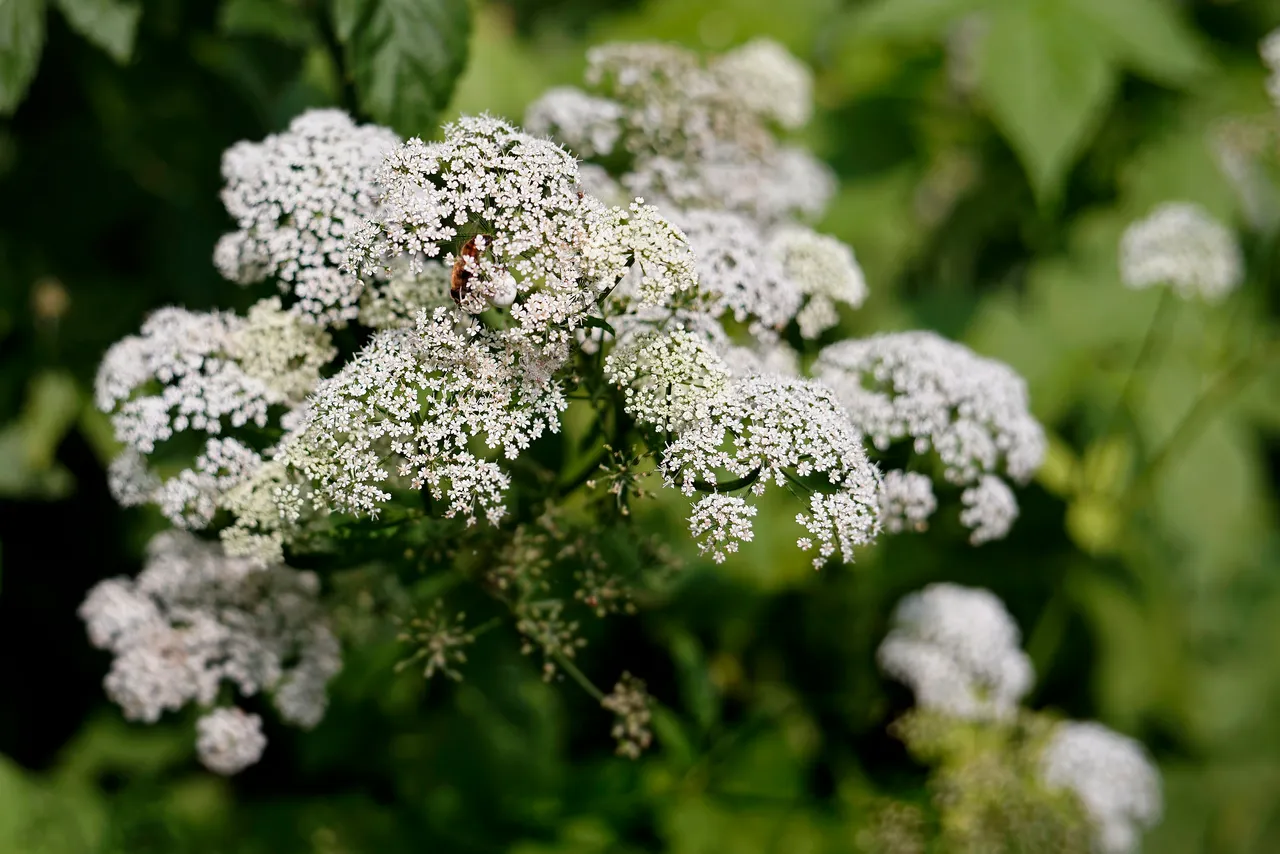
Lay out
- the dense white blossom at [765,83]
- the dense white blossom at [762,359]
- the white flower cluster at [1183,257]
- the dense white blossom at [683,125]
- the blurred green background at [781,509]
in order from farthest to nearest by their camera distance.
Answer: the white flower cluster at [1183,257] < the dense white blossom at [765,83] < the blurred green background at [781,509] < the dense white blossom at [683,125] < the dense white blossom at [762,359]

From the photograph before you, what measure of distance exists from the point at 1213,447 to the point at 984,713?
50.0 inches

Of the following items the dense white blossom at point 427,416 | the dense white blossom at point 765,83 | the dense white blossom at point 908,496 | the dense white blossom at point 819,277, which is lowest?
the dense white blossom at point 427,416

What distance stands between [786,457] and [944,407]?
1.66ft

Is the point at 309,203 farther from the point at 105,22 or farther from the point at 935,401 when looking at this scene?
the point at 935,401

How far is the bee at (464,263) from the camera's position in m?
1.46

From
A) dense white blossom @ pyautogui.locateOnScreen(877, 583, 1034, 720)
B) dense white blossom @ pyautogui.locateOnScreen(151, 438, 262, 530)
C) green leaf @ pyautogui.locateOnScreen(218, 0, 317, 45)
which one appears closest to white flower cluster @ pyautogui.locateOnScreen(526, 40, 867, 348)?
green leaf @ pyautogui.locateOnScreen(218, 0, 317, 45)

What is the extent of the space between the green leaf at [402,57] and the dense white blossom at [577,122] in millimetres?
285

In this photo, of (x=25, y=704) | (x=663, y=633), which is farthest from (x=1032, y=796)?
(x=25, y=704)

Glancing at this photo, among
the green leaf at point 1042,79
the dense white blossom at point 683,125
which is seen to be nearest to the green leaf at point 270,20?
the dense white blossom at point 683,125

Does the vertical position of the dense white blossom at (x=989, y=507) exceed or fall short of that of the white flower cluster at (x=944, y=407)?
it falls short

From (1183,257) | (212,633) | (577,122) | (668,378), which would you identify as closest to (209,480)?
(212,633)

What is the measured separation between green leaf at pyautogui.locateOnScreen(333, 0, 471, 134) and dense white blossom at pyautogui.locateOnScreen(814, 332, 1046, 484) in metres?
0.84

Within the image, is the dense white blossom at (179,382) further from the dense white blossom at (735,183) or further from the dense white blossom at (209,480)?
the dense white blossom at (735,183)

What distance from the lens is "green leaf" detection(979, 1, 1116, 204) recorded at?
2.87 m
